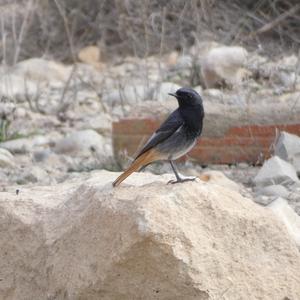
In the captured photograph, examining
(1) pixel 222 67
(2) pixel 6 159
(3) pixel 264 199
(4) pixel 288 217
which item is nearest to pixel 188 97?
(4) pixel 288 217

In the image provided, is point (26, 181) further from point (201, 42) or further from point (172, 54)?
point (172, 54)

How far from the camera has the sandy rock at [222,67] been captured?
9.80 m

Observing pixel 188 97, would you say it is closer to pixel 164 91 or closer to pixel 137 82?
pixel 164 91

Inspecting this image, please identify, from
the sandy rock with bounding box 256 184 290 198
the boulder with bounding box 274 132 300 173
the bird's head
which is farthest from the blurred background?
the bird's head

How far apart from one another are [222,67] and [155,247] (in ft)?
20.2

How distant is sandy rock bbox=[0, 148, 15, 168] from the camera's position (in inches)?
307

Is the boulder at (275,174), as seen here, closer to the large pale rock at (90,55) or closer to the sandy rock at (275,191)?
the sandy rock at (275,191)

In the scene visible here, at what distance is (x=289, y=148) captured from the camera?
21.9 ft

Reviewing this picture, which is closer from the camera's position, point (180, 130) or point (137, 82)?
point (180, 130)

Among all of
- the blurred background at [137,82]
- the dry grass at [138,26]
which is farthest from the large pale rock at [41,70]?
the dry grass at [138,26]

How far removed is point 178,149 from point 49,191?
0.75 m

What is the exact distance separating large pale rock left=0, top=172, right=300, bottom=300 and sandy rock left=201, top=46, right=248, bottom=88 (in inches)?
216

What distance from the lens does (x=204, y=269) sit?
3975 mm

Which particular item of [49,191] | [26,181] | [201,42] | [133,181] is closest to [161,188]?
[133,181]
